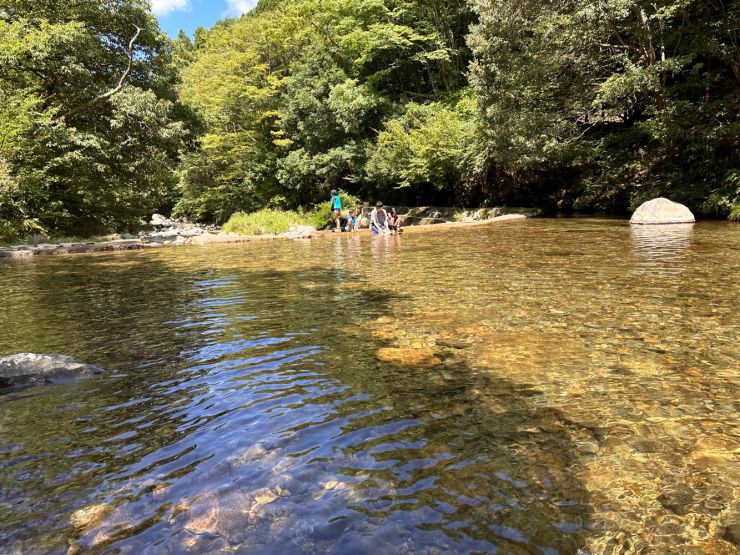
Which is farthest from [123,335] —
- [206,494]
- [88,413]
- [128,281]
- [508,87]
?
[508,87]

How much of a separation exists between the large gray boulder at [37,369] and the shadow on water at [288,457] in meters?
0.19

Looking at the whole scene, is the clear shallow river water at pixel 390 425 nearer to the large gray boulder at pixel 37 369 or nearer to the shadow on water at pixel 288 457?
the shadow on water at pixel 288 457

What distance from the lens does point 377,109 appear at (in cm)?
3195

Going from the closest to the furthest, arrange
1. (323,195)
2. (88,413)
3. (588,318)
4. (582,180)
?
(88,413), (588,318), (582,180), (323,195)

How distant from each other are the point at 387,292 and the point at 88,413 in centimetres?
448

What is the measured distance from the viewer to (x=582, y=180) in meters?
24.8

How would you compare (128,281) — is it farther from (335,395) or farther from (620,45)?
(620,45)

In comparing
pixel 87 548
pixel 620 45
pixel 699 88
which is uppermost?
pixel 620 45

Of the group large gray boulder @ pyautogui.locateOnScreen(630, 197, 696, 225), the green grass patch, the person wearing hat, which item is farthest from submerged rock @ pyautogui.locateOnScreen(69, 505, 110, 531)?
the green grass patch

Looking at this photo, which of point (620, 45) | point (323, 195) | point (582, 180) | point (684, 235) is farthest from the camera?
point (323, 195)

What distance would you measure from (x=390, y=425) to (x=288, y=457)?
0.70 m

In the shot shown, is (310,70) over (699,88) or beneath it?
over

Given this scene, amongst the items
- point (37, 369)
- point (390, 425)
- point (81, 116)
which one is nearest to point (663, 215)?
point (390, 425)

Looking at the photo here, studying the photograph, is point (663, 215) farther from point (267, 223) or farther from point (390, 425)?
point (267, 223)
